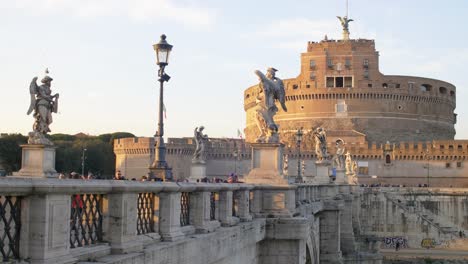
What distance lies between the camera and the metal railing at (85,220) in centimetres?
633

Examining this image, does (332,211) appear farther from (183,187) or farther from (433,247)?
(433,247)

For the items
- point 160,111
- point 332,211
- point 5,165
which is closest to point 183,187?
point 160,111

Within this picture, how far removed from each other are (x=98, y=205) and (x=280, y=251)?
7.60 meters

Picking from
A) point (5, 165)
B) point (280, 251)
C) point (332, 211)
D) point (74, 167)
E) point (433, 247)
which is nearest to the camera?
point (280, 251)

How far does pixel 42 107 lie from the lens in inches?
603

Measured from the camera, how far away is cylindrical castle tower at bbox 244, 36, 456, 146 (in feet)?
303

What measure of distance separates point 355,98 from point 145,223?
86.1 metres

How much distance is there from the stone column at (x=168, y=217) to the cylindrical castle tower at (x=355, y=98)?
81965 mm

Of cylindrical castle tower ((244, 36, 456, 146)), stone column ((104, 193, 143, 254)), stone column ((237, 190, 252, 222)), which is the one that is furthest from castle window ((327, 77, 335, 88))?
stone column ((104, 193, 143, 254))

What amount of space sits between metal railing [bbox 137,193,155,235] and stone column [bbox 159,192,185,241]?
0.34ft

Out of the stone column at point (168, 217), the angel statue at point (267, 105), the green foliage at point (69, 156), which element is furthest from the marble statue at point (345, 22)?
the stone column at point (168, 217)

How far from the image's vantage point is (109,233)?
269 inches

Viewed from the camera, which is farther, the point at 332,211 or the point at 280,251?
the point at 332,211

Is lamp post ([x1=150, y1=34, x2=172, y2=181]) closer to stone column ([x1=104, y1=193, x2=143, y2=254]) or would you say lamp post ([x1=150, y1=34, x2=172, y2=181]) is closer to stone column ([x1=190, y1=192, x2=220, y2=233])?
stone column ([x1=190, y1=192, x2=220, y2=233])
